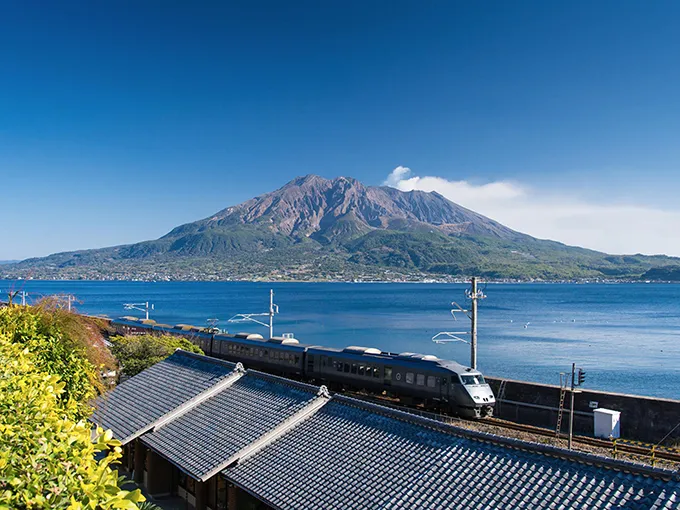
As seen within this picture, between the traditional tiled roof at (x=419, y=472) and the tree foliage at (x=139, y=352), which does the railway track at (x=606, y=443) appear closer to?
the traditional tiled roof at (x=419, y=472)

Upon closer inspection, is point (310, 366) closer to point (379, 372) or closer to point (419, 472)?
point (379, 372)

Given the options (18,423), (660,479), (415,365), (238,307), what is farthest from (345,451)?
(238,307)

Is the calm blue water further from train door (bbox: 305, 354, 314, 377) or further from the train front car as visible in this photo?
the train front car

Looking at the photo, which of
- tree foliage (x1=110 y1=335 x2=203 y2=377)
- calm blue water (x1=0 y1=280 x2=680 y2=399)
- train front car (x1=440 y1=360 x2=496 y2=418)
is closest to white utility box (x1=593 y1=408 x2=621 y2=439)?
train front car (x1=440 y1=360 x2=496 y2=418)

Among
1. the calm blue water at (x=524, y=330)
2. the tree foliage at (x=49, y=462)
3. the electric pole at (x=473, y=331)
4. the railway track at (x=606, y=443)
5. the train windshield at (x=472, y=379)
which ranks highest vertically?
the tree foliage at (x=49, y=462)

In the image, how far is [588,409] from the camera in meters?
19.4

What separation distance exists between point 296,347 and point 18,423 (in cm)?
2375

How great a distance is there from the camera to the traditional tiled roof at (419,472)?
27.8 ft

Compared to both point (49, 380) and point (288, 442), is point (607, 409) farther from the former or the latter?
point (49, 380)

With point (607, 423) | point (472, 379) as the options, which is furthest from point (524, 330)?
point (607, 423)

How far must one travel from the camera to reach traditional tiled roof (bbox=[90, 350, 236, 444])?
1512 centimetres

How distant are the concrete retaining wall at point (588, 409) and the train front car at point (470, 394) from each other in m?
1.87

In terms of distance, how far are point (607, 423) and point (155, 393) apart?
14378 mm

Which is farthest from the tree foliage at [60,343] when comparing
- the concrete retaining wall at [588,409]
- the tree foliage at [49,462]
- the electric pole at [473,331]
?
the concrete retaining wall at [588,409]
